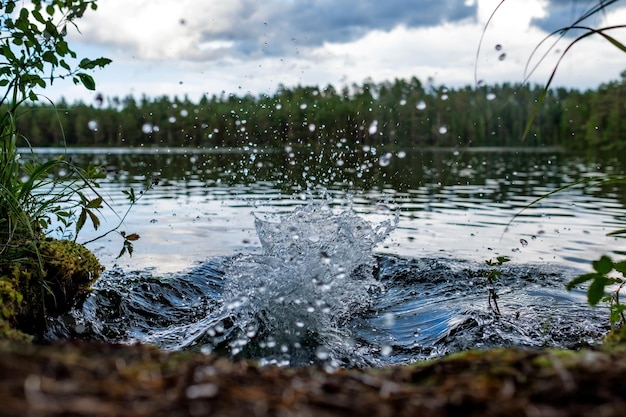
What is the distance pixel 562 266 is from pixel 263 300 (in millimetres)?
5601

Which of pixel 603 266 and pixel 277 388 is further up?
pixel 603 266

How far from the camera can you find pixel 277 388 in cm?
168

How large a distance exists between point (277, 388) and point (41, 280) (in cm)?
308

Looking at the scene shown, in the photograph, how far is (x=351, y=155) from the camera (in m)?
39.8

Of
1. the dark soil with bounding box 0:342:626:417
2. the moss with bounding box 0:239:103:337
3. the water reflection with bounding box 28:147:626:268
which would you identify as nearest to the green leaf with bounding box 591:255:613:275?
the dark soil with bounding box 0:342:626:417

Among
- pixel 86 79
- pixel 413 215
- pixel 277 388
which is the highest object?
pixel 86 79

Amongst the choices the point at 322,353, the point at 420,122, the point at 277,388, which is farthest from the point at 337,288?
the point at 420,122

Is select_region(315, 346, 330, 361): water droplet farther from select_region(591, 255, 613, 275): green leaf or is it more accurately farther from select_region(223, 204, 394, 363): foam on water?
select_region(591, 255, 613, 275): green leaf

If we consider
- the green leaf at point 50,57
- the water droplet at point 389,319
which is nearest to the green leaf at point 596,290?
the water droplet at point 389,319

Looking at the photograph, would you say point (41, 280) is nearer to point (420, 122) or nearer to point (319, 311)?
point (319, 311)

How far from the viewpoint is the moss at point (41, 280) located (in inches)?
163

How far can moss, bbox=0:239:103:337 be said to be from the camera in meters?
4.14

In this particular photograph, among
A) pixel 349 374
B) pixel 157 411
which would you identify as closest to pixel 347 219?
pixel 349 374

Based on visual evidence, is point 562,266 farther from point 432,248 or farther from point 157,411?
point 157,411
